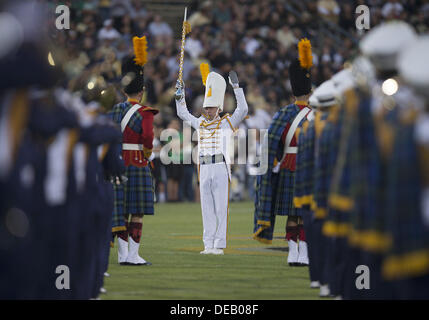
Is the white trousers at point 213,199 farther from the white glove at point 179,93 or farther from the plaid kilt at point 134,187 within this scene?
the plaid kilt at point 134,187

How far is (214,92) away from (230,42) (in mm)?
12808

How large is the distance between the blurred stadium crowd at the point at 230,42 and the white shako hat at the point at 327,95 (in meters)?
12.8

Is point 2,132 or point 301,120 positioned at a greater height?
point 301,120

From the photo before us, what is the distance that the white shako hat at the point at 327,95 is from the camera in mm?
8297

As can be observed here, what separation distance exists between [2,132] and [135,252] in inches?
228

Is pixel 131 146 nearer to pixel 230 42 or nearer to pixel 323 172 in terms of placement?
pixel 323 172

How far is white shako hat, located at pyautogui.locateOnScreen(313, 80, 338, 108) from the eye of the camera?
8297 millimetres

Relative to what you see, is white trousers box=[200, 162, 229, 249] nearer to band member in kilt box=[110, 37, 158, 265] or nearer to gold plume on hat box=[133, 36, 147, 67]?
band member in kilt box=[110, 37, 158, 265]

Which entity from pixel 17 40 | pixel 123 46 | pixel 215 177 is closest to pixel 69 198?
pixel 17 40

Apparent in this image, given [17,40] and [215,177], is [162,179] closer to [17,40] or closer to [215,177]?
[215,177]

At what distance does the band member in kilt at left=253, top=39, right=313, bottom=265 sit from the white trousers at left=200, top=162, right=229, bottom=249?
3.98 ft

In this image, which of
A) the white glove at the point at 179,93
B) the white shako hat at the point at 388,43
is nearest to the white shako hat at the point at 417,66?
the white shako hat at the point at 388,43

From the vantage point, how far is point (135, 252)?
10914 millimetres

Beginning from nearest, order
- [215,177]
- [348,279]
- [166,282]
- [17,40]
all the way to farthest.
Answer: [17,40]
[348,279]
[166,282]
[215,177]
